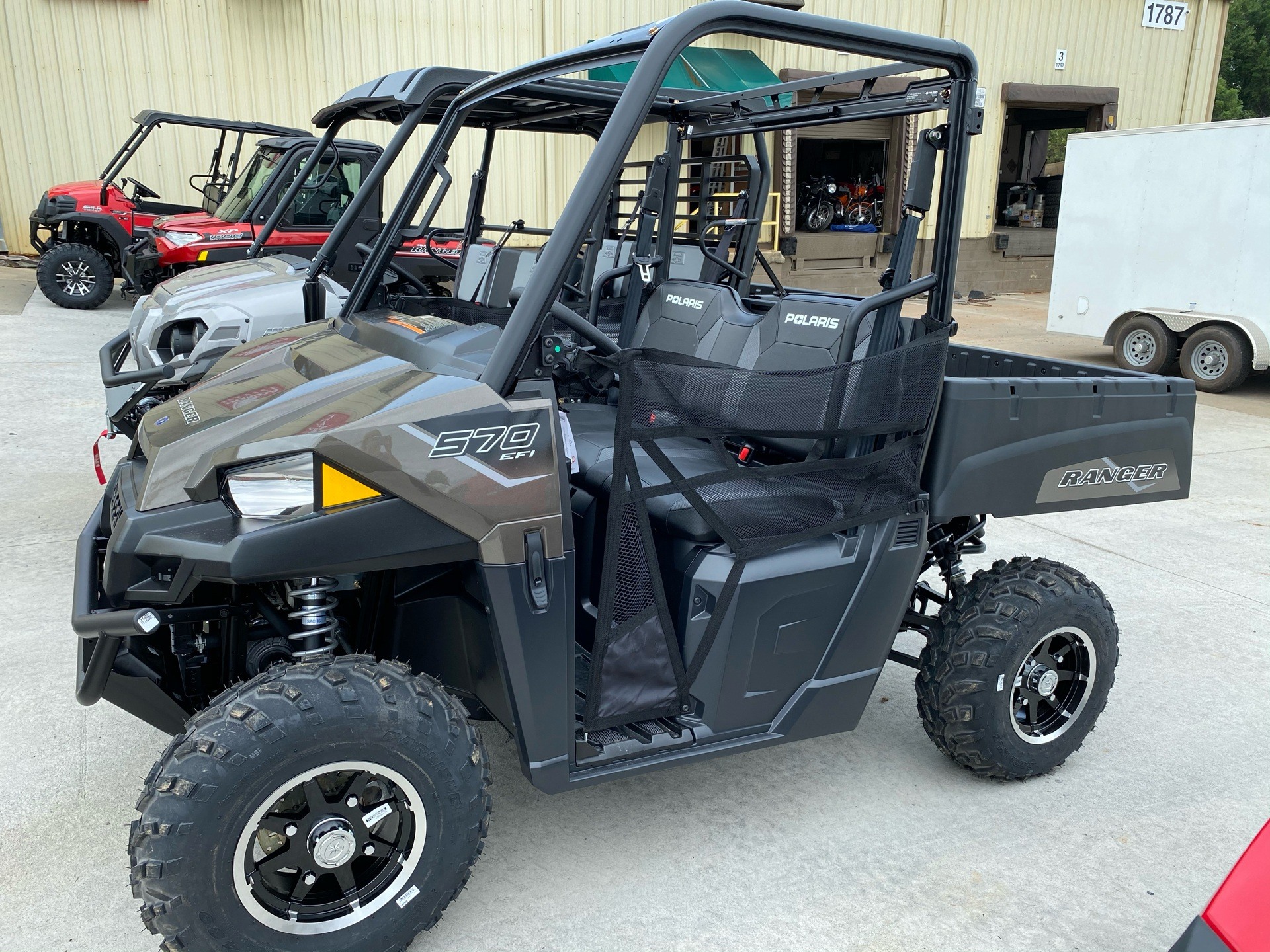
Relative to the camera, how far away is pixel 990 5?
1723 centimetres

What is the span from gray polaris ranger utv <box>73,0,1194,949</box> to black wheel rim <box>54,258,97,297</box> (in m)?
10.3

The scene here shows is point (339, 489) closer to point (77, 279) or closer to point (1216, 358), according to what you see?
point (1216, 358)

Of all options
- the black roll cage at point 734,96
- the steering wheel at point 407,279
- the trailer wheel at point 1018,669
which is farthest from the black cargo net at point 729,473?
the steering wheel at point 407,279

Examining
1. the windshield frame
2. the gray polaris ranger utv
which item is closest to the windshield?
the windshield frame

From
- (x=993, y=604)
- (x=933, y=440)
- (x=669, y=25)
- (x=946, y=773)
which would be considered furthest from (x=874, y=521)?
(x=669, y=25)

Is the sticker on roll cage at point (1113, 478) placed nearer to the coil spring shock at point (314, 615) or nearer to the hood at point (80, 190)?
the coil spring shock at point (314, 615)

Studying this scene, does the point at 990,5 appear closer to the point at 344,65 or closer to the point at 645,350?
the point at 344,65

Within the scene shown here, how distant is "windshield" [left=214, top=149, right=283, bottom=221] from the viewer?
10.3 meters

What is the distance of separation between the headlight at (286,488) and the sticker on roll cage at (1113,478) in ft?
6.81

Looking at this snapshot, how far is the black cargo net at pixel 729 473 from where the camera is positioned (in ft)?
7.93

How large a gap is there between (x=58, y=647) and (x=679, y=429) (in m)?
2.81

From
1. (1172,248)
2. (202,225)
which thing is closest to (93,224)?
(202,225)

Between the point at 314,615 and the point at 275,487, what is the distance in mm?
352

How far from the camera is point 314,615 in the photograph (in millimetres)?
2309
